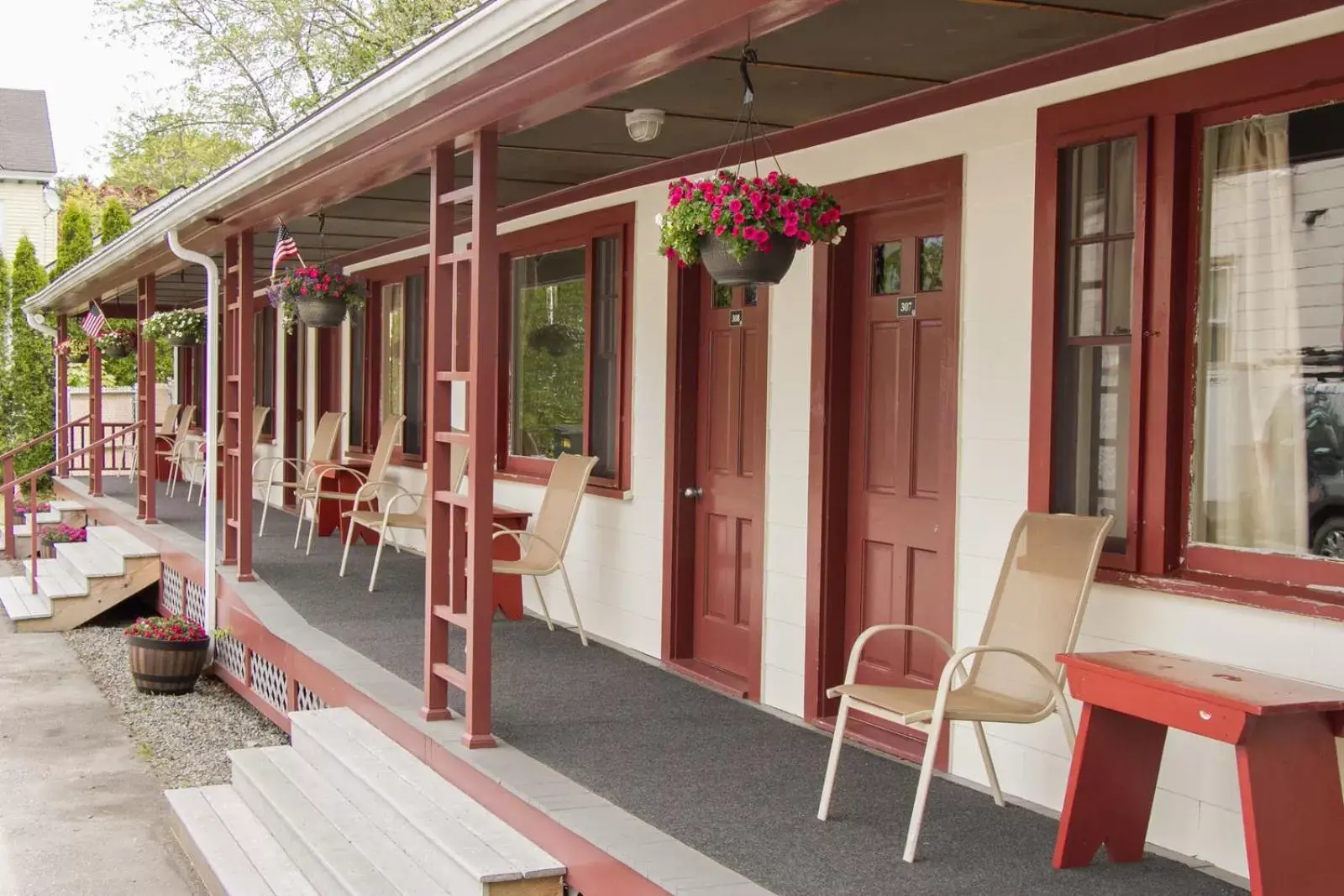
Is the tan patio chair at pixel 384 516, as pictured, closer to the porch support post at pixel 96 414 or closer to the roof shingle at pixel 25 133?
the porch support post at pixel 96 414

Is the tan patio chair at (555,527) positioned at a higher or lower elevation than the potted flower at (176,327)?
lower

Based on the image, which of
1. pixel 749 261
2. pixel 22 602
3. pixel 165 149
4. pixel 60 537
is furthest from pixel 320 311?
pixel 165 149

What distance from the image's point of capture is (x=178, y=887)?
15.7 ft

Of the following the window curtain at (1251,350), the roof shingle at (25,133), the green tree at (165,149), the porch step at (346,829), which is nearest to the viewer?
the window curtain at (1251,350)

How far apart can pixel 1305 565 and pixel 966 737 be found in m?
1.29

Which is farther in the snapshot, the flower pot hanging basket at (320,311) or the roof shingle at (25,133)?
the roof shingle at (25,133)

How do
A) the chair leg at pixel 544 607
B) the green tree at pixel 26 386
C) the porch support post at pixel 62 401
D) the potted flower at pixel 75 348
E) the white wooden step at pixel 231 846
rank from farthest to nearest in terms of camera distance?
the green tree at pixel 26 386, the porch support post at pixel 62 401, the potted flower at pixel 75 348, the chair leg at pixel 544 607, the white wooden step at pixel 231 846

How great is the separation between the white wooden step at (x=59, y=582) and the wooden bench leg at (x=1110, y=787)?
7.91 m

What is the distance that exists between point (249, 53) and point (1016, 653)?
23.1m

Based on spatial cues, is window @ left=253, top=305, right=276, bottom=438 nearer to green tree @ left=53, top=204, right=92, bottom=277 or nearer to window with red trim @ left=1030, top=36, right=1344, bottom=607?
green tree @ left=53, top=204, right=92, bottom=277

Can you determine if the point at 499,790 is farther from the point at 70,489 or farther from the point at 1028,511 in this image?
the point at 70,489

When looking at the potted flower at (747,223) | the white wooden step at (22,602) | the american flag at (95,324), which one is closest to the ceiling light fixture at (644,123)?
the potted flower at (747,223)

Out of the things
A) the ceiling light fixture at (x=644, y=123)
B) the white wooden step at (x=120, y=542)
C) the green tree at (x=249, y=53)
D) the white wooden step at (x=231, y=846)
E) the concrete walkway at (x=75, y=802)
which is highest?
the green tree at (x=249, y=53)

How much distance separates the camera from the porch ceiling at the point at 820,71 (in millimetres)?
3438
